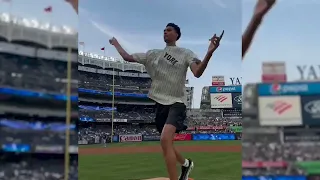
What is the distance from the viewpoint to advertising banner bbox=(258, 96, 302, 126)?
2070mm

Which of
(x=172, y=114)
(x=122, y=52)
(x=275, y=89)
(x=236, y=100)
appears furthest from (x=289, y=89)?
(x=236, y=100)

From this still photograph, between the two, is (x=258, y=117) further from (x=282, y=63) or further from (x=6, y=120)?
(x=6, y=120)

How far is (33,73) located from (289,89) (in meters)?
1.41

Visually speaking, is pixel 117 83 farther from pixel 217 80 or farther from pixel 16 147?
pixel 16 147

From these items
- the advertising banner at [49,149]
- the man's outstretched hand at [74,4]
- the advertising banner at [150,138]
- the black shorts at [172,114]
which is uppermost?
the man's outstretched hand at [74,4]

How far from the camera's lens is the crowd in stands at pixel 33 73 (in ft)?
7.13

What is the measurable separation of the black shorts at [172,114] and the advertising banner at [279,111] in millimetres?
700

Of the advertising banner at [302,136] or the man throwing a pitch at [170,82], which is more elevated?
the man throwing a pitch at [170,82]

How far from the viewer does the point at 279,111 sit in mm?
2104

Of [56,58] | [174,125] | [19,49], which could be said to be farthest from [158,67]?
[19,49]

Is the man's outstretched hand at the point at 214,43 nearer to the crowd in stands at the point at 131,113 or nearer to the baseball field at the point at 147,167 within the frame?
the baseball field at the point at 147,167

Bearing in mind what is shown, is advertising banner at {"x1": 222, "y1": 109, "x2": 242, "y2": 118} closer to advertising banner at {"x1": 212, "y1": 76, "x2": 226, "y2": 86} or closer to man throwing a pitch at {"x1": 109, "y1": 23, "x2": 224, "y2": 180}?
advertising banner at {"x1": 212, "y1": 76, "x2": 226, "y2": 86}

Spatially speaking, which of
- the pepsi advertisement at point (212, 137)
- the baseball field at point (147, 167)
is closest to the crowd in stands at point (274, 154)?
the baseball field at point (147, 167)

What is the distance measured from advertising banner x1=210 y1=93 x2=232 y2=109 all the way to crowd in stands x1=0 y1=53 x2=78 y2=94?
32512mm
